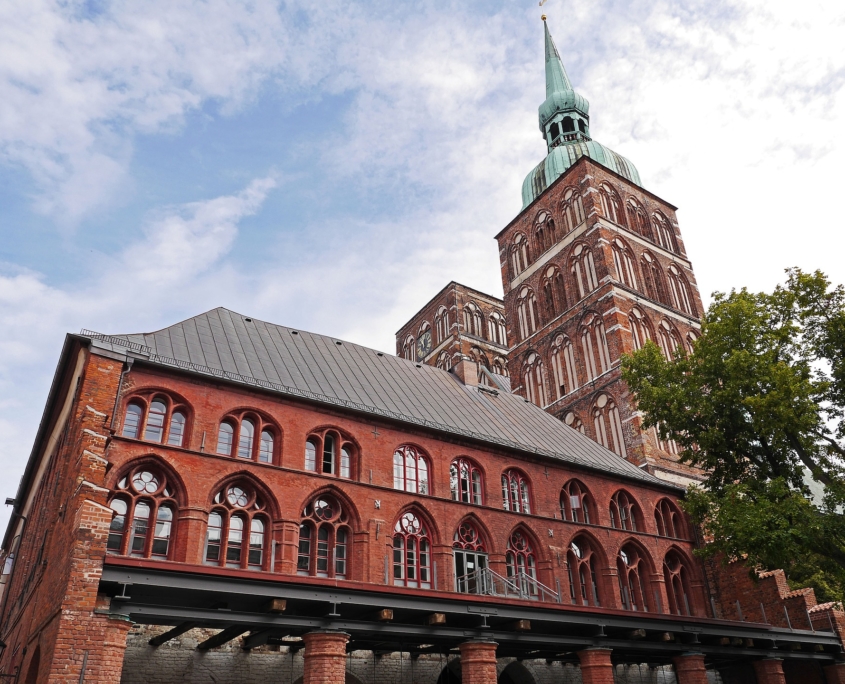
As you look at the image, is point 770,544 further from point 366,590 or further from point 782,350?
point 366,590

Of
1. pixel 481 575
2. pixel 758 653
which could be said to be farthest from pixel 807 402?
pixel 481 575

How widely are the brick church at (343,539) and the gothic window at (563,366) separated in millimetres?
4673

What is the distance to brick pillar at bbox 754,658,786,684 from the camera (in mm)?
22344

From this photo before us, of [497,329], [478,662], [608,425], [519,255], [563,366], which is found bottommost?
[478,662]

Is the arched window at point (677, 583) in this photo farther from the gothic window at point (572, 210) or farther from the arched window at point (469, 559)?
the gothic window at point (572, 210)

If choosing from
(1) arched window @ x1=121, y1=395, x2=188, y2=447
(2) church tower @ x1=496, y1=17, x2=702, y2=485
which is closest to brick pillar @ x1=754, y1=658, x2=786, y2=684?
(2) church tower @ x1=496, y1=17, x2=702, y2=485

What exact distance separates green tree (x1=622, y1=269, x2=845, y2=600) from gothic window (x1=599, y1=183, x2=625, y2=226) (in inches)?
817

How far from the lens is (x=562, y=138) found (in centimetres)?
4975

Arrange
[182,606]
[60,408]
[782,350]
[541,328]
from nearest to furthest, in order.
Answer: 1. [182,606]
2. [782,350]
3. [60,408]
4. [541,328]

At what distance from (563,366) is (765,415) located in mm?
20654

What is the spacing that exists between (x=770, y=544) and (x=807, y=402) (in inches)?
156

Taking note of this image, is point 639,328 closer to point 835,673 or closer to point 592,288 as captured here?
point 592,288

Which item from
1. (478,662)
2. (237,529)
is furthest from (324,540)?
(478,662)

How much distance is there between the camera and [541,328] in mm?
42719
